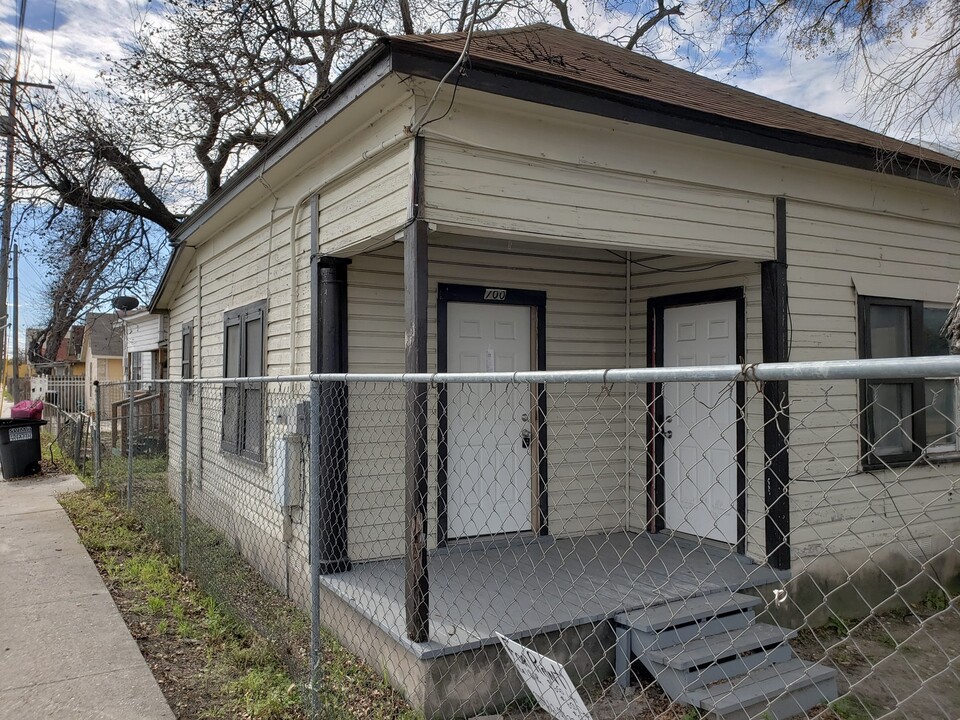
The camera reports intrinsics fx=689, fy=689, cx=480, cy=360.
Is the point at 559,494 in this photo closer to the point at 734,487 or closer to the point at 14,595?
the point at 734,487

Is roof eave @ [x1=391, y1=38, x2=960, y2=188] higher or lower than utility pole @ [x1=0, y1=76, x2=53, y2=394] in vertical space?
lower

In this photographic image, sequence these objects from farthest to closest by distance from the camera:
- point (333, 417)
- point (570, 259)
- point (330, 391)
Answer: point (570, 259) → point (333, 417) → point (330, 391)

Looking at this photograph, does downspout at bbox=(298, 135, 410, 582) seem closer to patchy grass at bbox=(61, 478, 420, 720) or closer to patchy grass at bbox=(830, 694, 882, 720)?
patchy grass at bbox=(61, 478, 420, 720)

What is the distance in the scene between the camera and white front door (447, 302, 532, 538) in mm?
6047

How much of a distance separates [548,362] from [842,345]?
2622 mm

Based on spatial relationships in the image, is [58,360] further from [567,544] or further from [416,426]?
[416,426]

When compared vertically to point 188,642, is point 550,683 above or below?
above

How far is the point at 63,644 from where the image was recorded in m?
4.57

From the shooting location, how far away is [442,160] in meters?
4.30

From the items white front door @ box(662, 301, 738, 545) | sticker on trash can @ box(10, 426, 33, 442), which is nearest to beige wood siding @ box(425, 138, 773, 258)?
white front door @ box(662, 301, 738, 545)

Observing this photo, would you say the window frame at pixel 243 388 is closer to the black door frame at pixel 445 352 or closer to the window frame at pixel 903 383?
the black door frame at pixel 445 352

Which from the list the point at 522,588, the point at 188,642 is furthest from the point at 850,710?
the point at 188,642

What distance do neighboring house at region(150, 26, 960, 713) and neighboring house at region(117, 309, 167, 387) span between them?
765 cm

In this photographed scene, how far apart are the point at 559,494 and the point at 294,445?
253 centimetres
